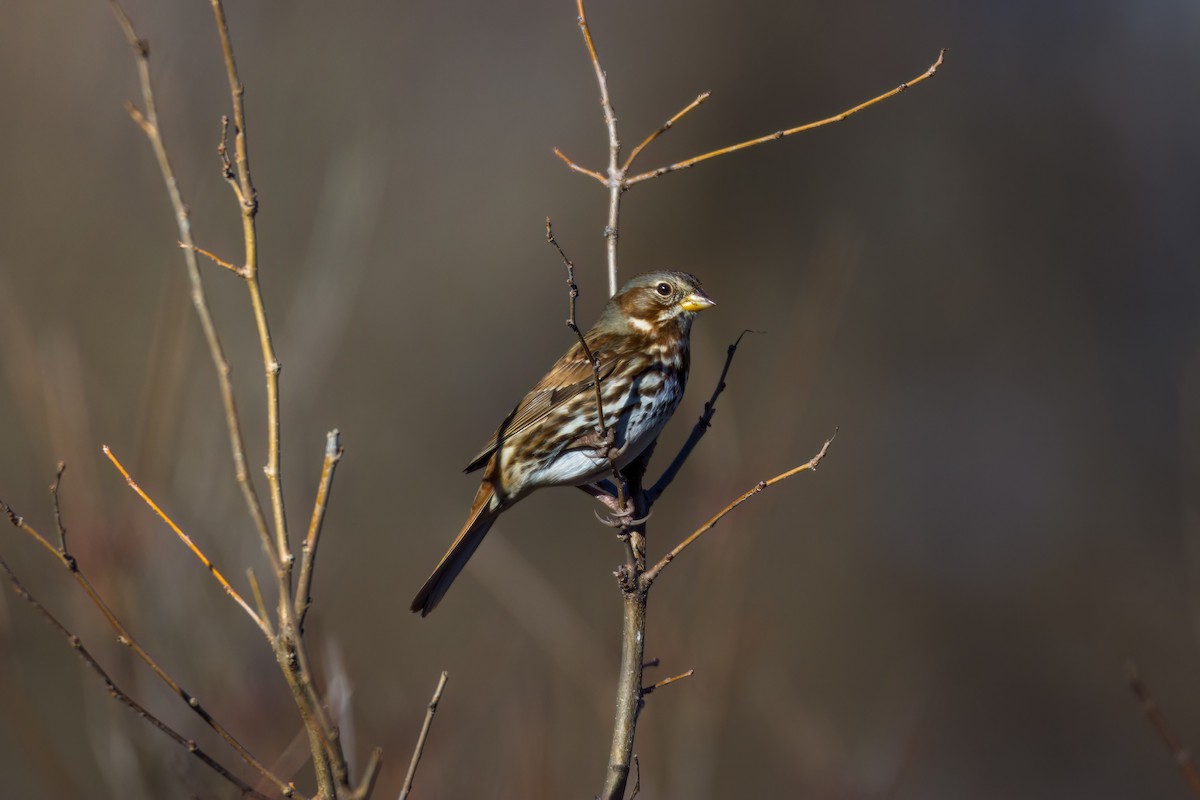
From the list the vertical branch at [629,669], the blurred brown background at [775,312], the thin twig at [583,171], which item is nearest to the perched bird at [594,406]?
the thin twig at [583,171]

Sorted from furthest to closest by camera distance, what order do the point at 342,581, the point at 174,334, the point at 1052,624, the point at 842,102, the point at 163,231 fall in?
1. the point at 842,102
2. the point at 1052,624
3. the point at 163,231
4. the point at 342,581
5. the point at 174,334

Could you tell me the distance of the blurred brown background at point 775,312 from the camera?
33.4 ft

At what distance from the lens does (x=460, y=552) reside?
175 inches

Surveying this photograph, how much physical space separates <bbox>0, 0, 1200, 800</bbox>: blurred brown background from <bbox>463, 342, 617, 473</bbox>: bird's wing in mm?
Answer: 2874

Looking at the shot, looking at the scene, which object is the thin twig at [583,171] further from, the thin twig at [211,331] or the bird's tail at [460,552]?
the bird's tail at [460,552]

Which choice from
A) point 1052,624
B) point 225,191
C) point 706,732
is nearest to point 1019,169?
point 1052,624

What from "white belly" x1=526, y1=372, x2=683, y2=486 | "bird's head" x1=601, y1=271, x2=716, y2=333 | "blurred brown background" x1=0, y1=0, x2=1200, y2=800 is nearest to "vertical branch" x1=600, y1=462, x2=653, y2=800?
"white belly" x1=526, y1=372, x2=683, y2=486

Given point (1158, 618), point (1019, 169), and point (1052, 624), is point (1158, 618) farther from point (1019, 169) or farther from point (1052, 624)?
point (1019, 169)

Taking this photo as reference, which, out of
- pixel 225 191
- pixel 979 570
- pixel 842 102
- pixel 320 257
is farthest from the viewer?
pixel 842 102

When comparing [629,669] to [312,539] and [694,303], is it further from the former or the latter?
[694,303]

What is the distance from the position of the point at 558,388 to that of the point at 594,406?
243 millimetres

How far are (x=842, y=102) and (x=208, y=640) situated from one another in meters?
11.3

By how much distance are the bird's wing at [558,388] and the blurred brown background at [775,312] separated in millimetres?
2874

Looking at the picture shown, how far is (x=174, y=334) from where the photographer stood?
170 inches
